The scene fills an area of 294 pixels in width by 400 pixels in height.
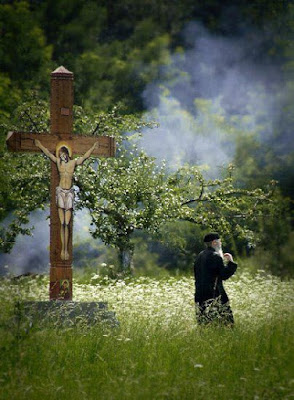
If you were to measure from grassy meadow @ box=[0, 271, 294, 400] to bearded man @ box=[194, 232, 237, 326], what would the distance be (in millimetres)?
198

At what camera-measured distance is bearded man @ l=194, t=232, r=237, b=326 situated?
7.90 m

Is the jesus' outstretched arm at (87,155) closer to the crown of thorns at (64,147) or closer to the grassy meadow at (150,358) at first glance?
the crown of thorns at (64,147)

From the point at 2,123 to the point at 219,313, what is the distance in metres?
6.85

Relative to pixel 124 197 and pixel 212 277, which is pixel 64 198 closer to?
pixel 212 277

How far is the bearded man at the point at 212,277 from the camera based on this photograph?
7.90m

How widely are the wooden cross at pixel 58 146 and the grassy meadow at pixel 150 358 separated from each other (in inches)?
15.7

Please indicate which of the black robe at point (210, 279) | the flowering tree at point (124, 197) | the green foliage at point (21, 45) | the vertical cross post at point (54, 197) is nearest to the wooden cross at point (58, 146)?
the vertical cross post at point (54, 197)

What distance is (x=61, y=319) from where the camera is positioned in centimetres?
754

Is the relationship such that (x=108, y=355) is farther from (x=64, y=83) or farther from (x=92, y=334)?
(x=64, y=83)

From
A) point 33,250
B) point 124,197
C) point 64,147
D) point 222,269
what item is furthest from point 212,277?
point 33,250

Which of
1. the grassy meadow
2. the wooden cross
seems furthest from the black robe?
the wooden cross

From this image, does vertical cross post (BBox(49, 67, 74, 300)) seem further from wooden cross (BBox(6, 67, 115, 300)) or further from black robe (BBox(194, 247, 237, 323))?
black robe (BBox(194, 247, 237, 323))

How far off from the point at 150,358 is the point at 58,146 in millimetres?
3183

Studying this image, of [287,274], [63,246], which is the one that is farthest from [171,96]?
[63,246]
